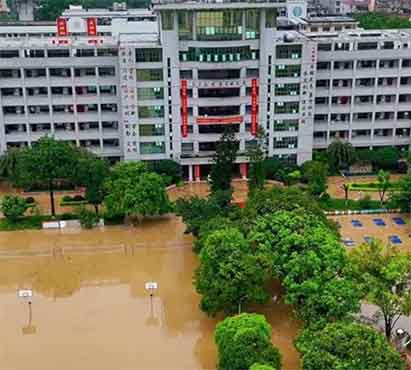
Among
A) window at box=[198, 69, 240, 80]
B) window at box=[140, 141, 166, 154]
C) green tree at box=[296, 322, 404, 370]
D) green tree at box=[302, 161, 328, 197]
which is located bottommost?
green tree at box=[296, 322, 404, 370]

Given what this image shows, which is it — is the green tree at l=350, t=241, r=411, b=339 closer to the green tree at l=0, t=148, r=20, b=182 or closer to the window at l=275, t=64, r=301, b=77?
the window at l=275, t=64, r=301, b=77

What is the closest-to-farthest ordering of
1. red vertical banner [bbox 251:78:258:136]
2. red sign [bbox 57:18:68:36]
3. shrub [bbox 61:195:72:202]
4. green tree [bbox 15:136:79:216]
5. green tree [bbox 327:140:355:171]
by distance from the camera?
green tree [bbox 15:136:79:216]
shrub [bbox 61:195:72:202]
red vertical banner [bbox 251:78:258:136]
green tree [bbox 327:140:355:171]
red sign [bbox 57:18:68:36]

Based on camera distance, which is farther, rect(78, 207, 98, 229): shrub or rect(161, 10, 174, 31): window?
rect(161, 10, 174, 31): window

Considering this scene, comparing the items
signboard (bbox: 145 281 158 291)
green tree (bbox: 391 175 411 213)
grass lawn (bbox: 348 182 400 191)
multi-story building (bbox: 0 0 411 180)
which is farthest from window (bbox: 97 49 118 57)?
green tree (bbox: 391 175 411 213)

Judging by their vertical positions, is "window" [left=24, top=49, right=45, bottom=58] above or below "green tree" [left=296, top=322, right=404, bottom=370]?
above

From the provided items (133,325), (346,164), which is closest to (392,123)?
(346,164)

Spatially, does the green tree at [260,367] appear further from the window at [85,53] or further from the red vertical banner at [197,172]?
the window at [85,53]

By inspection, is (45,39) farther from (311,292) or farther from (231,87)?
(311,292)
